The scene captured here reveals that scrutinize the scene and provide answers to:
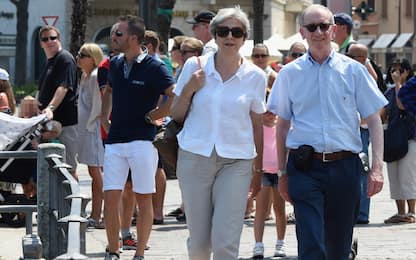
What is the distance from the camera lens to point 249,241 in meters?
12.1

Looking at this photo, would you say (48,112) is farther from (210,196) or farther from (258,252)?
(210,196)

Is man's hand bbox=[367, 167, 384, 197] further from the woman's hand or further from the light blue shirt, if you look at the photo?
the woman's hand

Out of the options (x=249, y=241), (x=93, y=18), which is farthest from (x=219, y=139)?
(x=93, y=18)

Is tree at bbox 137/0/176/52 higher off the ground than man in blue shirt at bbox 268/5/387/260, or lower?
higher

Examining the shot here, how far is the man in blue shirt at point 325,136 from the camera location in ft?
25.2

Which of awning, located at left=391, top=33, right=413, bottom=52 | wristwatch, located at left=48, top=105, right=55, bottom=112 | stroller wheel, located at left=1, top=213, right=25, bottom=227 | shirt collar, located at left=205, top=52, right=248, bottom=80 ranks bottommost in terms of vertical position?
stroller wheel, located at left=1, top=213, right=25, bottom=227

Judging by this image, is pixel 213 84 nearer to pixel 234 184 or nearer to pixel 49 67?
pixel 234 184

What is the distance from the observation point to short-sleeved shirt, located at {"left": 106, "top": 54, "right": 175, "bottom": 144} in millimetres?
10141

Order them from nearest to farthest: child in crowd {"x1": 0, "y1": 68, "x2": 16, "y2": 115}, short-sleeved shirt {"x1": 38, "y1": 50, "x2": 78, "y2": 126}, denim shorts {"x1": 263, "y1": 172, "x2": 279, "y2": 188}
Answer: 1. denim shorts {"x1": 263, "y1": 172, "x2": 279, "y2": 188}
2. short-sleeved shirt {"x1": 38, "y1": 50, "x2": 78, "y2": 126}
3. child in crowd {"x1": 0, "y1": 68, "x2": 16, "y2": 115}

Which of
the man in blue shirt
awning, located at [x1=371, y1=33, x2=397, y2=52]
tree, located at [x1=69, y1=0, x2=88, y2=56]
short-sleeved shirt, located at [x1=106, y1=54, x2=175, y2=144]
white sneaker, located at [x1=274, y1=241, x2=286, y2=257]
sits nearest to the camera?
the man in blue shirt

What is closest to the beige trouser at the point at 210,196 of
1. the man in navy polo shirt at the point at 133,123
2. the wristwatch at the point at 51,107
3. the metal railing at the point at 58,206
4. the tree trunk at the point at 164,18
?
the metal railing at the point at 58,206

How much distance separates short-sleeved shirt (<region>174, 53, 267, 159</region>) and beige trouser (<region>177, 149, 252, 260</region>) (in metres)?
0.06

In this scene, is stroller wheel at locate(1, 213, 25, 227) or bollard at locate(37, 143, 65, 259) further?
stroller wheel at locate(1, 213, 25, 227)

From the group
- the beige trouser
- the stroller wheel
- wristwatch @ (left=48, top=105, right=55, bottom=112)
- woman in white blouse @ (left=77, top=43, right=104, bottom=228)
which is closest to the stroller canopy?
wristwatch @ (left=48, top=105, right=55, bottom=112)
